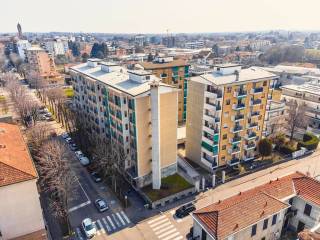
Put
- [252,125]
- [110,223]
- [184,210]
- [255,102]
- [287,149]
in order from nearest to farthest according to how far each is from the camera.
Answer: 1. [110,223]
2. [184,210]
3. [255,102]
4. [252,125]
5. [287,149]

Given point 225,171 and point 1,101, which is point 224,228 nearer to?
point 225,171

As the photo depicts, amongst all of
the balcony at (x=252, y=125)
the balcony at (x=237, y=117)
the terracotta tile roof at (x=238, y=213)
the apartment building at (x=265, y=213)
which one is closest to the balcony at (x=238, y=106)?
the balcony at (x=237, y=117)

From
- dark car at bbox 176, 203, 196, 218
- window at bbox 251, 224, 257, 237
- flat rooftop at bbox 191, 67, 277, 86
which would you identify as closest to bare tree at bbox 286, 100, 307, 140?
flat rooftop at bbox 191, 67, 277, 86

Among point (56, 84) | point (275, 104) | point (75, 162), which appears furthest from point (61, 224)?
point (56, 84)

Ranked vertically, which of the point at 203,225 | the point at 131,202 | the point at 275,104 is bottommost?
the point at 131,202

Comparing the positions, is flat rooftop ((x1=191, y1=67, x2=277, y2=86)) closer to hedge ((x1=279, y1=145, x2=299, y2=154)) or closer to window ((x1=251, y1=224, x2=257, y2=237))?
hedge ((x1=279, y1=145, x2=299, y2=154))

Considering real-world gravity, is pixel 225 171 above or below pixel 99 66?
below

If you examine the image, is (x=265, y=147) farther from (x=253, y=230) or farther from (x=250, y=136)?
(x=253, y=230)

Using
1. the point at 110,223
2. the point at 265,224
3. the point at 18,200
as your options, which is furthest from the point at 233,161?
the point at 18,200
